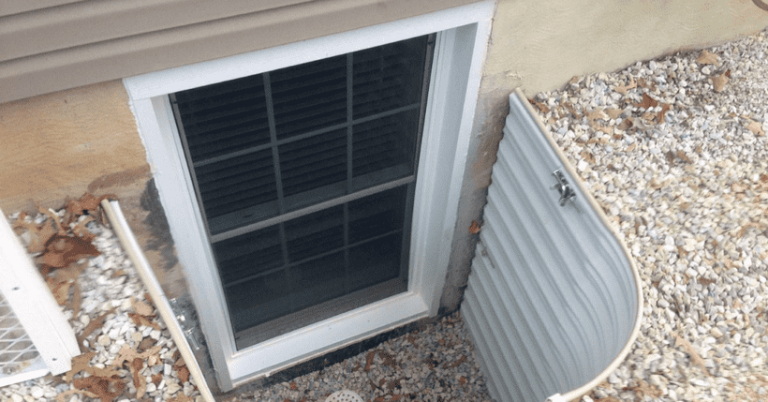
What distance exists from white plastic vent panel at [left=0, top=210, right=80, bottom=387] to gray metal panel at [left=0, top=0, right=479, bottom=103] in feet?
1.87

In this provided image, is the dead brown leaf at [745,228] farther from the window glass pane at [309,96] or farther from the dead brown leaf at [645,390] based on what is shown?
the window glass pane at [309,96]

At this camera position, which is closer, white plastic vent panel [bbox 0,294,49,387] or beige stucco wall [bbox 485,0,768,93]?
white plastic vent panel [bbox 0,294,49,387]

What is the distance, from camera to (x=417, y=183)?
12.6 ft

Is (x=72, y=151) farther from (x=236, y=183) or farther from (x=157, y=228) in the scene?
(x=236, y=183)

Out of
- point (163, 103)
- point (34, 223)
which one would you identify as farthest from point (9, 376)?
point (163, 103)

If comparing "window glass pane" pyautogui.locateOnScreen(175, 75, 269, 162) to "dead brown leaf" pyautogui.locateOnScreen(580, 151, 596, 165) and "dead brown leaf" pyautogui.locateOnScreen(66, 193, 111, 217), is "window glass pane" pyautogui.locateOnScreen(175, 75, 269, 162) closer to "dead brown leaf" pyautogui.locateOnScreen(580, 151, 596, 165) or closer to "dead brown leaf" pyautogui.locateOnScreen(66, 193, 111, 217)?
"dead brown leaf" pyautogui.locateOnScreen(66, 193, 111, 217)

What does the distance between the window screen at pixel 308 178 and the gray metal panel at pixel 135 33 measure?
478 millimetres

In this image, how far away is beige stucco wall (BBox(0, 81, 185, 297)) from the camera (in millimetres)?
2334

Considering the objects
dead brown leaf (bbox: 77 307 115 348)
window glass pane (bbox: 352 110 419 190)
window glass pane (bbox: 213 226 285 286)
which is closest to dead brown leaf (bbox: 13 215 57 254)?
dead brown leaf (bbox: 77 307 115 348)

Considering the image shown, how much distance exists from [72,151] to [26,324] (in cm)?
75

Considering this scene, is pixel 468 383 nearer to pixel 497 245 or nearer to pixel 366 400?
pixel 366 400

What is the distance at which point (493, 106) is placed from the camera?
330 centimetres

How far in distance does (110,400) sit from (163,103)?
4.39 ft

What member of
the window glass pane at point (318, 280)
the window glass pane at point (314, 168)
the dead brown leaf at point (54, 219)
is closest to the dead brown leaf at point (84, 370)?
the dead brown leaf at point (54, 219)
